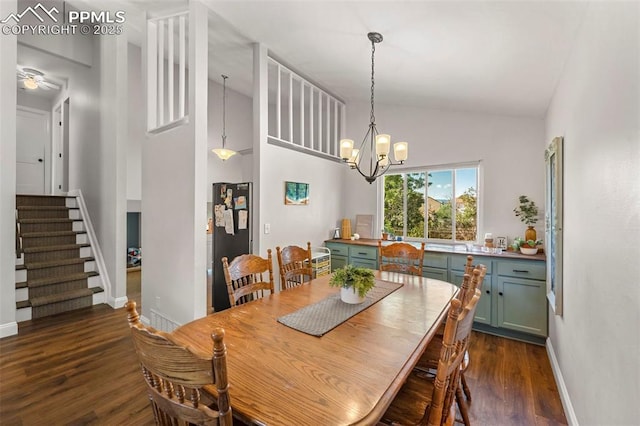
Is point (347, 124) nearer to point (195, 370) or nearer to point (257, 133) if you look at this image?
point (257, 133)

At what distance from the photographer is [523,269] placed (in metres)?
2.95

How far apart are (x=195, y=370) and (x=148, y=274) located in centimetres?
307

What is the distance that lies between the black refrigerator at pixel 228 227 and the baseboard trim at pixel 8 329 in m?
2.02

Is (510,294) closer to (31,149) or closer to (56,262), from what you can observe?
(56,262)

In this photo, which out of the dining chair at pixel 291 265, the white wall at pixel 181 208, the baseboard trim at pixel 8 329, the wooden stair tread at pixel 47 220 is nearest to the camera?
the dining chair at pixel 291 265

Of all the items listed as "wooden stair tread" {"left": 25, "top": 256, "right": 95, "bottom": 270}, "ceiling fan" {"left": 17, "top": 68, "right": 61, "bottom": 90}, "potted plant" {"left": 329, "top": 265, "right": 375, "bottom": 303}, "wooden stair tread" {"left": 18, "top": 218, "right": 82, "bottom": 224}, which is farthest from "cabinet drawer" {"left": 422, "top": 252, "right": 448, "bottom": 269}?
"ceiling fan" {"left": 17, "top": 68, "right": 61, "bottom": 90}

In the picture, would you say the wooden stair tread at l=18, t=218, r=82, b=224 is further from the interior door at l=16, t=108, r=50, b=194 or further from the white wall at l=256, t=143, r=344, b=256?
the white wall at l=256, t=143, r=344, b=256

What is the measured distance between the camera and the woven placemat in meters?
1.47

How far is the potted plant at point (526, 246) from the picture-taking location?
3.07m

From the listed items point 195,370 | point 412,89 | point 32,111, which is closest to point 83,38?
point 32,111

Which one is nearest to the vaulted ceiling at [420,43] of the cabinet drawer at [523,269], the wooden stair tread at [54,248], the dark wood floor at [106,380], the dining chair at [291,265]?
the cabinet drawer at [523,269]

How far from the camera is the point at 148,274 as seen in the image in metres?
3.30

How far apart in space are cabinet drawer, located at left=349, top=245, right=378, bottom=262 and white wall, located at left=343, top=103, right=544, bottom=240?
54.4 inches

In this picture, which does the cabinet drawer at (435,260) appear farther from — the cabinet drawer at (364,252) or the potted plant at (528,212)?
the potted plant at (528,212)
